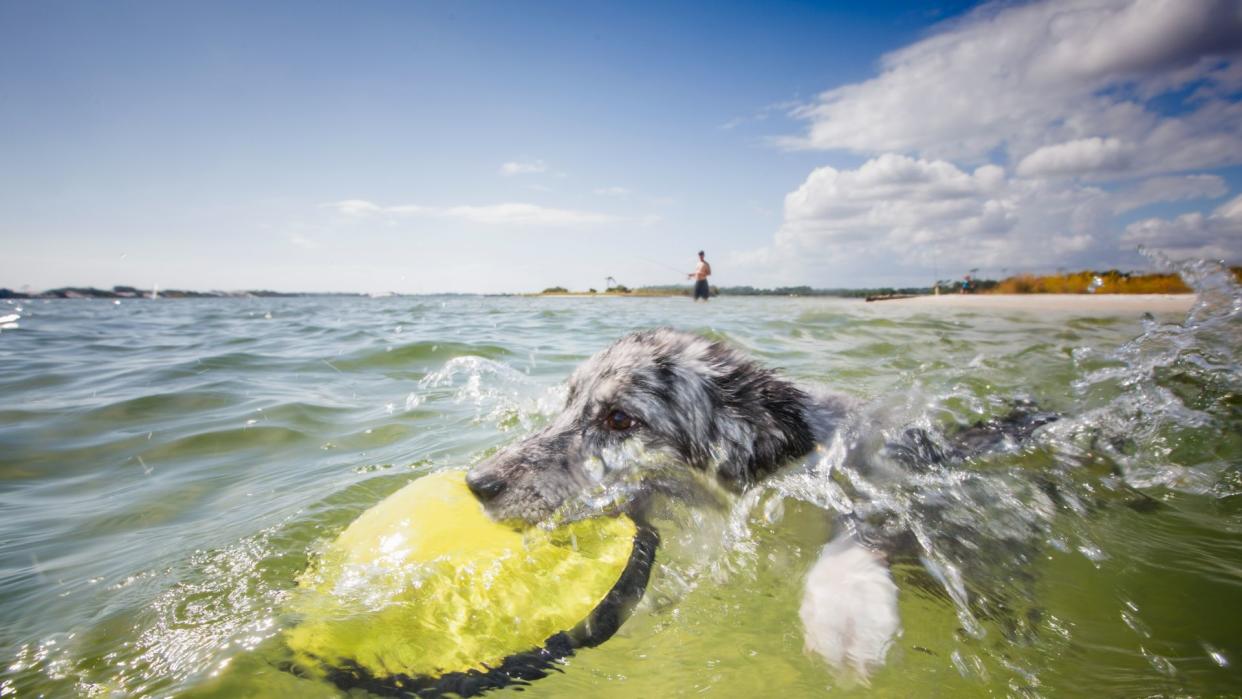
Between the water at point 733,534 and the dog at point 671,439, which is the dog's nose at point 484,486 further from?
the water at point 733,534

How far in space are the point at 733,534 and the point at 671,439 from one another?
0.71 metres

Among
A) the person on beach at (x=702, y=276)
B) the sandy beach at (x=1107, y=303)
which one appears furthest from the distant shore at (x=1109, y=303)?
the person on beach at (x=702, y=276)

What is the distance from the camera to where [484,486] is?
298 cm

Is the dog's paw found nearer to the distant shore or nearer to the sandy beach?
the distant shore

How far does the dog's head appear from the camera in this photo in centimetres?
346

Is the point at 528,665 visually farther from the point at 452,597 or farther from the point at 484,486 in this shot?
the point at 484,486

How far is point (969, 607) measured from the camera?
2.50 m

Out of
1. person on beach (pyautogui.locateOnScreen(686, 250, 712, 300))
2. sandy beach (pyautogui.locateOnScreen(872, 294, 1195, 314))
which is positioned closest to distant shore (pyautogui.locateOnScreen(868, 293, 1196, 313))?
sandy beach (pyautogui.locateOnScreen(872, 294, 1195, 314))

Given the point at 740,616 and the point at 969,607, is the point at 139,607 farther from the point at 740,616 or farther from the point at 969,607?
the point at 969,607

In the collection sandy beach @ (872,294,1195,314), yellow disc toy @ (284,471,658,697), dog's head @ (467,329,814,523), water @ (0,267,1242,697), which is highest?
sandy beach @ (872,294,1195,314)

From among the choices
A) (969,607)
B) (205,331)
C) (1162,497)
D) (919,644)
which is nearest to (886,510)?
(969,607)

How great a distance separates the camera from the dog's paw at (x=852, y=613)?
2.16 metres

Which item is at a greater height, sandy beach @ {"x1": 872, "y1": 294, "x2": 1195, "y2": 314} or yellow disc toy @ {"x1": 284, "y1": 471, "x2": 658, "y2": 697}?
sandy beach @ {"x1": 872, "y1": 294, "x2": 1195, "y2": 314}

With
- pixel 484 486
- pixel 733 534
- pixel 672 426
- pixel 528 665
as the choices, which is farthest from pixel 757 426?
pixel 528 665
